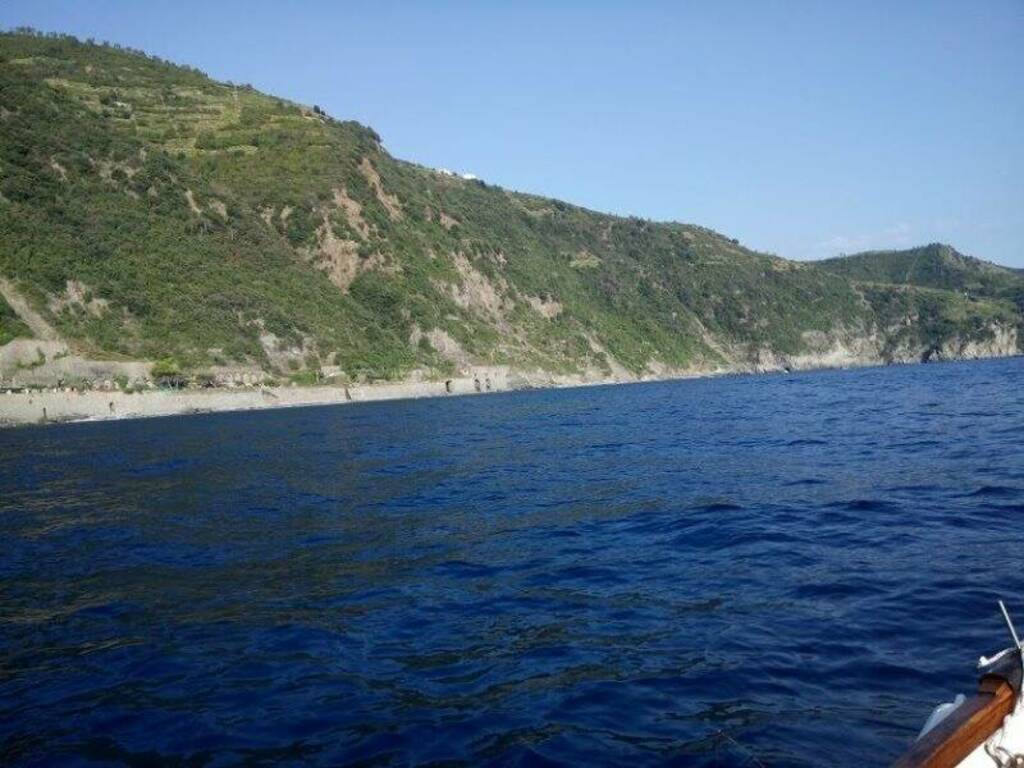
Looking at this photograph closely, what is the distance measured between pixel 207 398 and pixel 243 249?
40.9 m

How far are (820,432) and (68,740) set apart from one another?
2982 cm

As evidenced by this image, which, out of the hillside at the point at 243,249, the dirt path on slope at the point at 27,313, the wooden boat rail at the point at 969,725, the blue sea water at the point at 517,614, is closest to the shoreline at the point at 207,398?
the hillside at the point at 243,249

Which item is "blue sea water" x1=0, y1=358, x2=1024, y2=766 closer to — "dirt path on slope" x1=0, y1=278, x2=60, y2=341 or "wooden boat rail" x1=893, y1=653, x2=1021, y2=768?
"wooden boat rail" x1=893, y1=653, x2=1021, y2=768

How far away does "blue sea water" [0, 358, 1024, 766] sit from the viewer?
6656 mm

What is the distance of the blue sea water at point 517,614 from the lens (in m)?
6.66

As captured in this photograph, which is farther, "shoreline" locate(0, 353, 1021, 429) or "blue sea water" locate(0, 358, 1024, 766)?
"shoreline" locate(0, 353, 1021, 429)

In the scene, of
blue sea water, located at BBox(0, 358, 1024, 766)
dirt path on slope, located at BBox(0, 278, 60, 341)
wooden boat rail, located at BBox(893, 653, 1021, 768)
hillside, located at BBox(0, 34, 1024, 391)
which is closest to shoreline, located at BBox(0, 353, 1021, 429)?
hillside, located at BBox(0, 34, 1024, 391)

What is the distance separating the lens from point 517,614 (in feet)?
33.1

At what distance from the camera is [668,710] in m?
6.96

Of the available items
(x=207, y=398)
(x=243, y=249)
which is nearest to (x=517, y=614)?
(x=207, y=398)

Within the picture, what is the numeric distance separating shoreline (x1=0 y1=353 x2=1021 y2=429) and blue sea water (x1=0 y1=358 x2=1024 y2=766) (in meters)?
62.4

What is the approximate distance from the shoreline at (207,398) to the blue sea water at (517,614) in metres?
62.4

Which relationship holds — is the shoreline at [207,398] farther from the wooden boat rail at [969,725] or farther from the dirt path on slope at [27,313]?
the wooden boat rail at [969,725]

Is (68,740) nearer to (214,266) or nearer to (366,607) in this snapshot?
(366,607)
